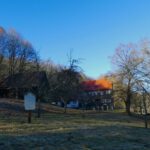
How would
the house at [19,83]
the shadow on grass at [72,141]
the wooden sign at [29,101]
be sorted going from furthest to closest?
1. the house at [19,83]
2. the wooden sign at [29,101]
3. the shadow on grass at [72,141]

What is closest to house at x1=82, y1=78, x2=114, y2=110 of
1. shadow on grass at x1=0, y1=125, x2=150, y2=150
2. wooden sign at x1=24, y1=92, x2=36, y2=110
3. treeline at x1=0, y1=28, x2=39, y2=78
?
treeline at x1=0, y1=28, x2=39, y2=78

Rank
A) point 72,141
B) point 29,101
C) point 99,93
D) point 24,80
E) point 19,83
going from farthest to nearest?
1. point 99,93
2. point 19,83
3. point 24,80
4. point 29,101
5. point 72,141

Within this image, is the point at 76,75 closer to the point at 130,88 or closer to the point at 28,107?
the point at 130,88

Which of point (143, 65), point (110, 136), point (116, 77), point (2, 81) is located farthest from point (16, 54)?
point (110, 136)

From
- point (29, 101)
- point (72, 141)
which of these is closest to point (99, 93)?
point (29, 101)

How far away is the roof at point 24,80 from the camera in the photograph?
2430 inches

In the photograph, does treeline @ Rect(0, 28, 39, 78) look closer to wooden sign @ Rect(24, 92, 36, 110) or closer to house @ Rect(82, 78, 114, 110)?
house @ Rect(82, 78, 114, 110)

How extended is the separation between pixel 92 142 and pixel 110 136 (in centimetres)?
198

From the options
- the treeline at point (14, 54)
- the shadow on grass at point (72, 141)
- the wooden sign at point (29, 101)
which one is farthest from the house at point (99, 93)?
the shadow on grass at point (72, 141)

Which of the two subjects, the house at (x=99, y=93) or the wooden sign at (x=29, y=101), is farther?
the house at (x=99, y=93)

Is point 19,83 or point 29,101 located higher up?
point 19,83

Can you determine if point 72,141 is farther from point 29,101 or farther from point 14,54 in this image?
point 14,54

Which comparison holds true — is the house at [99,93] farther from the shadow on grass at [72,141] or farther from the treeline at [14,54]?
the shadow on grass at [72,141]

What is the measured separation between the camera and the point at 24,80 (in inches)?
2486
